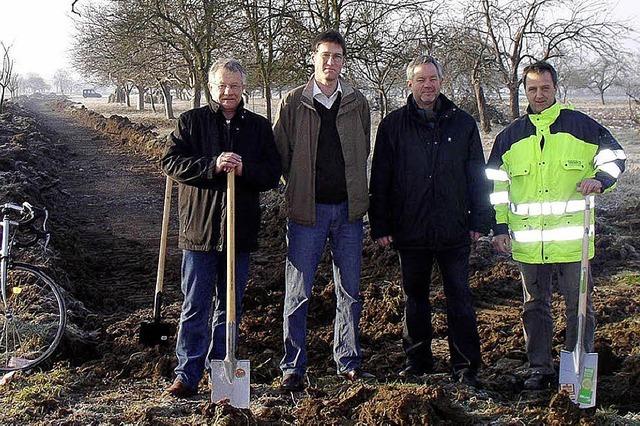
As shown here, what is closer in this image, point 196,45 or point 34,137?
point 196,45

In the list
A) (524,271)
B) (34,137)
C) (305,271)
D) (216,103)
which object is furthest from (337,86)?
(34,137)

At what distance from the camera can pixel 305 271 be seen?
15.5ft

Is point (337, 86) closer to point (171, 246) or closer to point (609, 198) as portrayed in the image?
point (171, 246)

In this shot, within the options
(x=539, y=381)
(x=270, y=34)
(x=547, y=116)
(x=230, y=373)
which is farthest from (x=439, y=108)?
(x=270, y=34)

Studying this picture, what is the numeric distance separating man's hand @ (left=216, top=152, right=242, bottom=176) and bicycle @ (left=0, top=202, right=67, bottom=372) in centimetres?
206

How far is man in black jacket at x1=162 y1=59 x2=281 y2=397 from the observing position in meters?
4.45

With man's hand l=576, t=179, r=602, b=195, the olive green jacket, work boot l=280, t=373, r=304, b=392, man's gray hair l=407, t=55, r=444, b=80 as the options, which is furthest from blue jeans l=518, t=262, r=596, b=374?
work boot l=280, t=373, r=304, b=392

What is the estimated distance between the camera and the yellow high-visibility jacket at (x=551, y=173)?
15.0 ft

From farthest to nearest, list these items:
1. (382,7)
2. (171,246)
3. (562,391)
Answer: (382,7)
(171,246)
(562,391)

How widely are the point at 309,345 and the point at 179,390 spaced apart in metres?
1.45

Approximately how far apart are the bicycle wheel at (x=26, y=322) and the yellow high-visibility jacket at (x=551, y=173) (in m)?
3.44

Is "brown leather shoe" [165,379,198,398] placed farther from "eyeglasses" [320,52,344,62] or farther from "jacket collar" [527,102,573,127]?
"jacket collar" [527,102,573,127]

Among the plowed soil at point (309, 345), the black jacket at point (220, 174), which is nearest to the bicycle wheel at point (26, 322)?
the plowed soil at point (309, 345)

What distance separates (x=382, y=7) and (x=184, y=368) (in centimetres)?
1084
